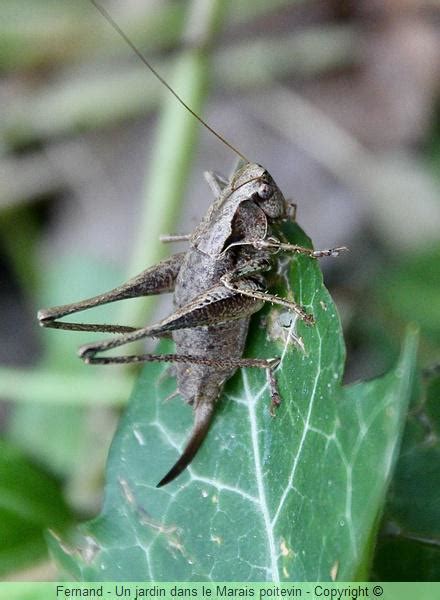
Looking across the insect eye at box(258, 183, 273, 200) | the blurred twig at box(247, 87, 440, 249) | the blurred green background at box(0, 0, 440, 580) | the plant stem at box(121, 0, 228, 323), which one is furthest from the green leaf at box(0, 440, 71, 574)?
the blurred twig at box(247, 87, 440, 249)

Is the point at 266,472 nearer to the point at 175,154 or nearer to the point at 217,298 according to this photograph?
the point at 217,298

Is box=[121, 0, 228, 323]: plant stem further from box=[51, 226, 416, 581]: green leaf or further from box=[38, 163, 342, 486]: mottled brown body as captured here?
box=[51, 226, 416, 581]: green leaf

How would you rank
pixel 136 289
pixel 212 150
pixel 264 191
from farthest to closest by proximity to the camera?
pixel 212 150
pixel 136 289
pixel 264 191

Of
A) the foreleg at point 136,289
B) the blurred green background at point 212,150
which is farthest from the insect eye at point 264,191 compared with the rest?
the blurred green background at point 212,150

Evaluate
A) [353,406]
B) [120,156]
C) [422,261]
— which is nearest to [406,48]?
[422,261]

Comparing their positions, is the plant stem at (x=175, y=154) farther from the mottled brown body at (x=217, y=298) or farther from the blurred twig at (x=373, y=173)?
the blurred twig at (x=373, y=173)

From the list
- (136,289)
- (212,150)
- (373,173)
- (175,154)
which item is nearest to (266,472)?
(136,289)

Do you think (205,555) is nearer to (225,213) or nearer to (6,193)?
(225,213)
